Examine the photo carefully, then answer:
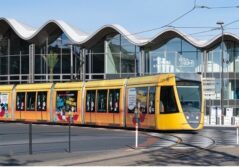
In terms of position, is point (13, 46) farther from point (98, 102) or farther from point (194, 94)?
point (194, 94)

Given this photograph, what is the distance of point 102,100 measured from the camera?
32.4m

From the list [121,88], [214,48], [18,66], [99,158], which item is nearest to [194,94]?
[121,88]

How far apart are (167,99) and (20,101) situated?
1475 cm

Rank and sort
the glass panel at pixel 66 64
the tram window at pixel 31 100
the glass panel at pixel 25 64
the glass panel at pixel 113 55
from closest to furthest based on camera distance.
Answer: the tram window at pixel 31 100, the glass panel at pixel 66 64, the glass panel at pixel 113 55, the glass panel at pixel 25 64

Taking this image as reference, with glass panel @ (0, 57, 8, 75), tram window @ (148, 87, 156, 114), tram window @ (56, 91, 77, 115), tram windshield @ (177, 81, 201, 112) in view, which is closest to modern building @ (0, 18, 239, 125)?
glass panel @ (0, 57, 8, 75)

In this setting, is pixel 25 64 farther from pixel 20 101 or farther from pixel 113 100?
pixel 113 100

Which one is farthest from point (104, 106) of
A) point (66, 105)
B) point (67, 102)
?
point (66, 105)

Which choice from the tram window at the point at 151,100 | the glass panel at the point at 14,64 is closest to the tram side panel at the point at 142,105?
the tram window at the point at 151,100

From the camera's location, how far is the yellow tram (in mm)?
27703

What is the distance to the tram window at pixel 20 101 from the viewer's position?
38.8 metres

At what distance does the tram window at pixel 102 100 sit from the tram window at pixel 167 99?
17.4 ft

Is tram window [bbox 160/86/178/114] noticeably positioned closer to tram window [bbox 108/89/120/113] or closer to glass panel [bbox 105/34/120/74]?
tram window [bbox 108/89/120/113]

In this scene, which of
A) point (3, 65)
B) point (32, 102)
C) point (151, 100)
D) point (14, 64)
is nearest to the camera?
point (151, 100)

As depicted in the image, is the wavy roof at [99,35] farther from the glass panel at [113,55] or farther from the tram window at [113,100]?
the tram window at [113,100]
